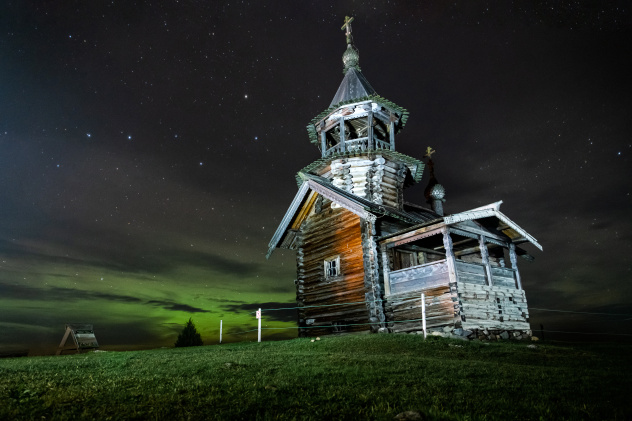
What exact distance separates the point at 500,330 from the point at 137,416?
17.6 meters

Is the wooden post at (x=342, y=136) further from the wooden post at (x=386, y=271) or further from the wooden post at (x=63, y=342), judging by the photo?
the wooden post at (x=63, y=342)

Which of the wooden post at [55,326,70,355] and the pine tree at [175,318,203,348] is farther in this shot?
the pine tree at [175,318,203,348]

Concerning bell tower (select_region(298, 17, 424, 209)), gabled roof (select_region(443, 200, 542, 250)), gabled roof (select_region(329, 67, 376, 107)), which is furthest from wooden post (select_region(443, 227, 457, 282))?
gabled roof (select_region(329, 67, 376, 107))

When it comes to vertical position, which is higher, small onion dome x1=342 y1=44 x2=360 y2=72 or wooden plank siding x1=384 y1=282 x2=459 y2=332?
small onion dome x1=342 y1=44 x2=360 y2=72

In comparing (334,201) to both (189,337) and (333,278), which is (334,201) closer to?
(333,278)

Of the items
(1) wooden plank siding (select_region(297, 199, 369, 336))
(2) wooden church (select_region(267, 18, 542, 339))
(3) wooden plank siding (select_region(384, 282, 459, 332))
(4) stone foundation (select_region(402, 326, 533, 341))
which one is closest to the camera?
(4) stone foundation (select_region(402, 326, 533, 341))

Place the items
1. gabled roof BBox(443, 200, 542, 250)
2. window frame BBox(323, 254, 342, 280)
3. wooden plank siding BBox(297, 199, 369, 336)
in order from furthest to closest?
window frame BBox(323, 254, 342, 280)
wooden plank siding BBox(297, 199, 369, 336)
gabled roof BBox(443, 200, 542, 250)

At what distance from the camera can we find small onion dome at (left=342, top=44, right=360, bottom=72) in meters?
31.5

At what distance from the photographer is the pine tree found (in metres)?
31.5

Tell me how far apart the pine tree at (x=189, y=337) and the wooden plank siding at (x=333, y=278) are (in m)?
12.7

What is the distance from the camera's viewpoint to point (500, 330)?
18797mm

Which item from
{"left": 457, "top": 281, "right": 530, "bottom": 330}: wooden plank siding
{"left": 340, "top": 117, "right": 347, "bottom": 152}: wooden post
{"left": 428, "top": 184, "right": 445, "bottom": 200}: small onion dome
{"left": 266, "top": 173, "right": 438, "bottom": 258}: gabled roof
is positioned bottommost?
{"left": 457, "top": 281, "right": 530, "bottom": 330}: wooden plank siding

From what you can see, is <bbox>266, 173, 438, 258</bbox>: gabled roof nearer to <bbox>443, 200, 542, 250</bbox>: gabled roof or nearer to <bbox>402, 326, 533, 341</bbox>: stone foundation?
<bbox>443, 200, 542, 250</bbox>: gabled roof

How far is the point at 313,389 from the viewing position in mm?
7004
